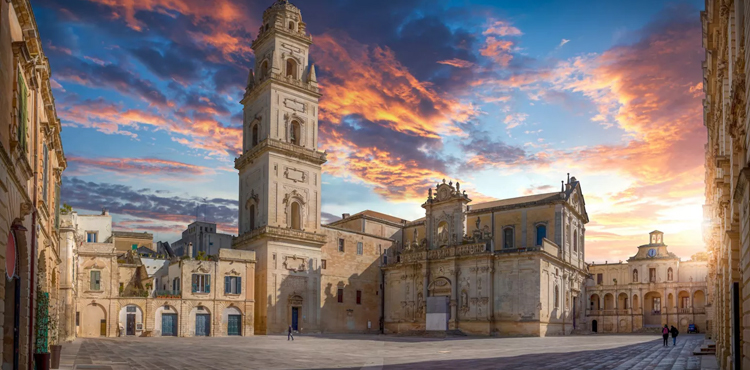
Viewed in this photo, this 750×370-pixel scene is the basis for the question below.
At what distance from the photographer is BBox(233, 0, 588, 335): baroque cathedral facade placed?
2039 inches

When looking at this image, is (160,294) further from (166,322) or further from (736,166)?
(736,166)

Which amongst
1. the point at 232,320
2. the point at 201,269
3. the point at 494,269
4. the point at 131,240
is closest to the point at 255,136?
the point at 201,269

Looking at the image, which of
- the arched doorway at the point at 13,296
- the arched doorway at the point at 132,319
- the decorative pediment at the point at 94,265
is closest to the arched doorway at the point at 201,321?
the arched doorway at the point at 132,319

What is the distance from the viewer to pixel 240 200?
2247 inches

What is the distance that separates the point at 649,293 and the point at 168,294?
55192mm

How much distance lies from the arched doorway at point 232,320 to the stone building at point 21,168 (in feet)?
94.3

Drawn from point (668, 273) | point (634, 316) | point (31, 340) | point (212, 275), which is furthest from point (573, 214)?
point (31, 340)

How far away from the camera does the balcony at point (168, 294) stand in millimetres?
47219

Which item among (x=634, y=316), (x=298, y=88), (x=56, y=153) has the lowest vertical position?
(x=634, y=316)

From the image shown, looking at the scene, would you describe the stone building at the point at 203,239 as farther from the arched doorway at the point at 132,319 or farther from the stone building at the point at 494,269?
the arched doorway at the point at 132,319

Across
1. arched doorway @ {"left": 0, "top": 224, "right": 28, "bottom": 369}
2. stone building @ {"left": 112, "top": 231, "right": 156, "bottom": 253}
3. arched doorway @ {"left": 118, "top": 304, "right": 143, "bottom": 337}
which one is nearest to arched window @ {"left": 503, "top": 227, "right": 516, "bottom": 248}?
arched doorway @ {"left": 118, "top": 304, "right": 143, "bottom": 337}

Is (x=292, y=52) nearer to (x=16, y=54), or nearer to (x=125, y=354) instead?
(x=125, y=354)

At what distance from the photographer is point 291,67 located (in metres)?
57.2

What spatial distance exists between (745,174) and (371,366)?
1385 cm
